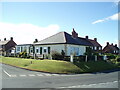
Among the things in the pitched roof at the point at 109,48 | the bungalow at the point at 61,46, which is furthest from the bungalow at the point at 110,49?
the bungalow at the point at 61,46

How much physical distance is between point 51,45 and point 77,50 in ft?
21.7

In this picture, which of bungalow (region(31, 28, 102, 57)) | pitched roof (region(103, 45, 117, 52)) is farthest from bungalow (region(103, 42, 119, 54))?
bungalow (region(31, 28, 102, 57))

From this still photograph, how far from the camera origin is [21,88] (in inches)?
523

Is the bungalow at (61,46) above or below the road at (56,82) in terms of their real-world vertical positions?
above

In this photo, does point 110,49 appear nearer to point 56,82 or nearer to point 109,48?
point 109,48

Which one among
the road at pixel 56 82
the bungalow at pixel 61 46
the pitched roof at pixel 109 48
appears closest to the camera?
the road at pixel 56 82

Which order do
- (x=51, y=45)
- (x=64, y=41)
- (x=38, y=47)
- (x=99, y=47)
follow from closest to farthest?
(x=64, y=41)
(x=51, y=45)
(x=38, y=47)
(x=99, y=47)

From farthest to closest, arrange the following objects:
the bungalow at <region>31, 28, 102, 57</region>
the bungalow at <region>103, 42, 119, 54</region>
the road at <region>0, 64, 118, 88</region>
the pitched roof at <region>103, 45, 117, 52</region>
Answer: the pitched roof at <region>103, 45, 117, 52</region> → the bungalow at <region>103, 42, 119, 54</region> → the bungalow at <region>31, 28, 102, 57</region> → the road at <region>0, 64, 118, 88</region>

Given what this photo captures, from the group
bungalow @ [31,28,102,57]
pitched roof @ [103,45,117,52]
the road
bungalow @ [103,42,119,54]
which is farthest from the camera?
pitched roof @ [103,45,117,52]

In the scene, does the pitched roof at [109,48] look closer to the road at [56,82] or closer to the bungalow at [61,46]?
the bungalow at [61,46]

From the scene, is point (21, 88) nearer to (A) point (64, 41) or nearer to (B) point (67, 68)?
(B) point (67, 68)

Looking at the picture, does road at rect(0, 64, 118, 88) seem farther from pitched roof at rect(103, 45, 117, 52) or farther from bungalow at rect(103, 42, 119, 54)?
pitched roof at rect(103, 45, 117, 52)

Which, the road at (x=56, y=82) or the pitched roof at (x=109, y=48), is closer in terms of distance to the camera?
the road at (x=56, y=82)

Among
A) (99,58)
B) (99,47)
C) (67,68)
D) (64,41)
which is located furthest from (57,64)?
(99,47)
